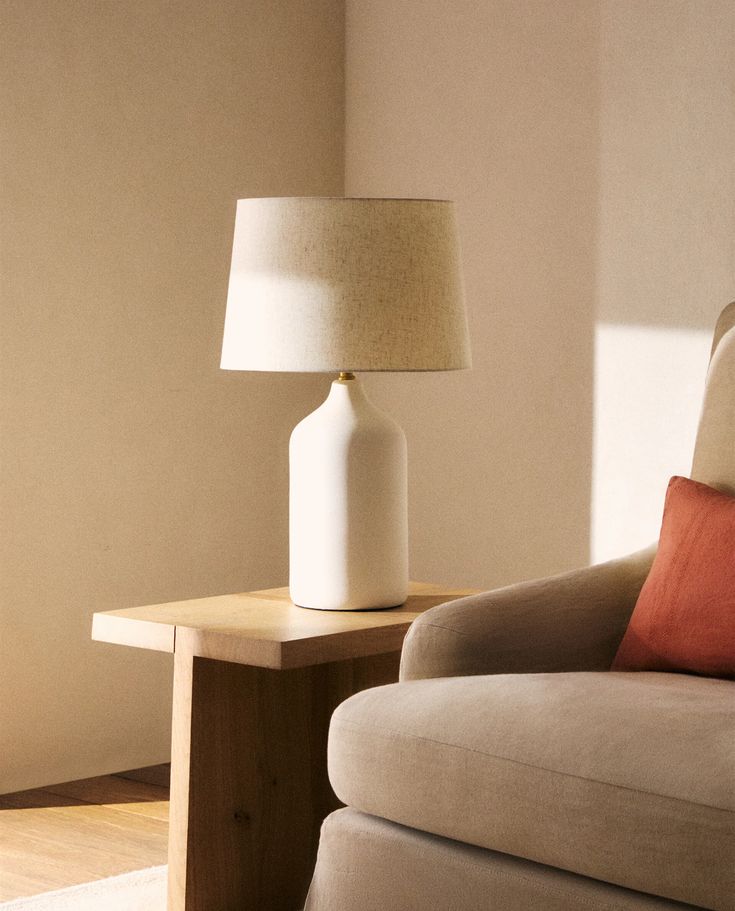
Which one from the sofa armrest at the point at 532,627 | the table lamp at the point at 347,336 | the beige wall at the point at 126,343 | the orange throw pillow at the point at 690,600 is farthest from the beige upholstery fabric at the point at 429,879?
the beige wall at the point at 126,343

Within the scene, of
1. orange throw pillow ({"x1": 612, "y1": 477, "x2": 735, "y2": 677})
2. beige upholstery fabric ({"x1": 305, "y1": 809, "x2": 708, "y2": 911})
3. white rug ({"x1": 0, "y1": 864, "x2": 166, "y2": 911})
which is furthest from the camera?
white rug ({"x1": 0, "y1": 864, "x2": 166, "y2": 911})

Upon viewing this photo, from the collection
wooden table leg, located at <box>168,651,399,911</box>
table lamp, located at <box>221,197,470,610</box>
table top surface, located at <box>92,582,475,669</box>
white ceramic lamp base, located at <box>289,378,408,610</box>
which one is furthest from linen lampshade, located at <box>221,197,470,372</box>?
wooden table leg, located at <box>168,651,399,911</box>

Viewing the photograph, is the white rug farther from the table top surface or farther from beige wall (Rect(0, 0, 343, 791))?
beige wall (Rect(0, 0, 343, 791))

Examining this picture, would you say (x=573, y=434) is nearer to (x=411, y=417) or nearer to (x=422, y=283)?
(x=411, y=417)

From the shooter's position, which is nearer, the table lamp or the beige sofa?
the beige sofa

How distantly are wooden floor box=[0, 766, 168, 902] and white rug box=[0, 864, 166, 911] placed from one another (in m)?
0.05

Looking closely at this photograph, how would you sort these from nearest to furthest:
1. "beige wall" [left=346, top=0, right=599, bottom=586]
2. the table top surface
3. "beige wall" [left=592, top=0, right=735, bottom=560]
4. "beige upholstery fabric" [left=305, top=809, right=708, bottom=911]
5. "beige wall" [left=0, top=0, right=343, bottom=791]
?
"beige upholstery fabric" [left=305, top=809, right=708, bottom=911] < the table top surface < "beige wall" [left=592, top=0, right=735, bottom=560] < "beige wall" [left=0, top=0, right=343, bottom=791] < "beige wall" [left=346, top=0, right=599, bottom=586]

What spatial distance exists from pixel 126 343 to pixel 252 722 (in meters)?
1.13

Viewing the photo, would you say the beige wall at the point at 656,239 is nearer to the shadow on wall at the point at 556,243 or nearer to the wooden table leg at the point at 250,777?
the shadow on wall at the point at 556,243

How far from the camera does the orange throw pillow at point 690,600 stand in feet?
6.16

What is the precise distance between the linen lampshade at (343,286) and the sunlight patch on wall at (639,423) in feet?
2.75

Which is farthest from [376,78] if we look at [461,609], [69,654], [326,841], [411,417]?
[326,841]

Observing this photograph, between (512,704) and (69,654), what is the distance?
5.11ft

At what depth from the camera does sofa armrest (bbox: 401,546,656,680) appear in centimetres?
190
